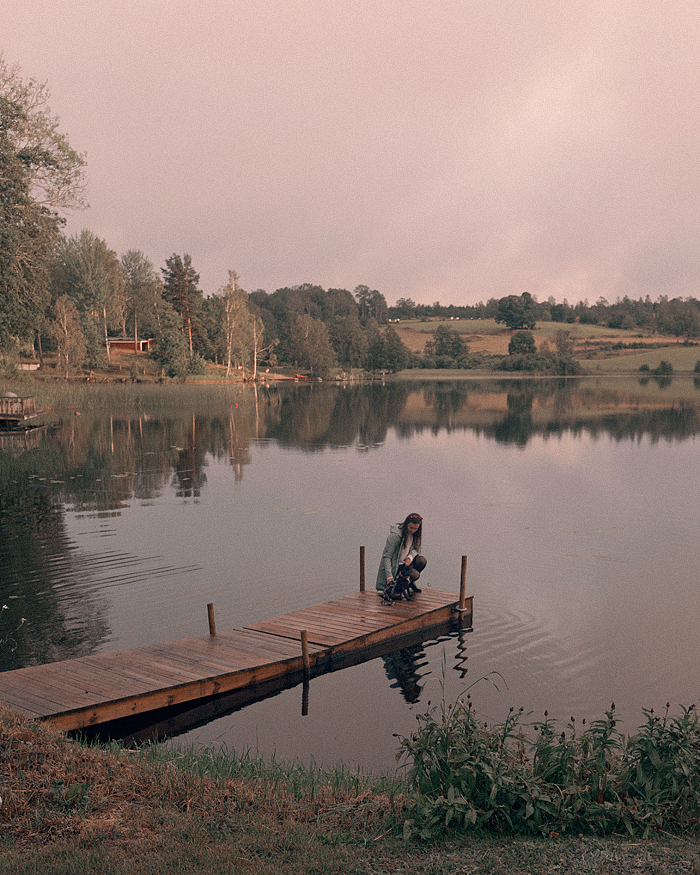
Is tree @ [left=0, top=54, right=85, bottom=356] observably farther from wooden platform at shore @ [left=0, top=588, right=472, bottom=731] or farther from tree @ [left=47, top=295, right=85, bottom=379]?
tree @ [left=47, top=295, right=85, bottom=379]

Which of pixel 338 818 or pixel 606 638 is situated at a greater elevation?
pixel 338 818

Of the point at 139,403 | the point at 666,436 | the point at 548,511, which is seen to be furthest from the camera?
the point at 139,403

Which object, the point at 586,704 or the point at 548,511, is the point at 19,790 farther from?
the point at 548,511

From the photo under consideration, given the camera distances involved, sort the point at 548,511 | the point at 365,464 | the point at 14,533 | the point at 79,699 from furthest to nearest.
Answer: the point at 365,464, the point at 548,511, the point at 14,533, the point at 79,699

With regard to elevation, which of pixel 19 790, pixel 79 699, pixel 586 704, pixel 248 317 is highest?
pixel 248 317

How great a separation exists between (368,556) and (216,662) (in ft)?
33.4

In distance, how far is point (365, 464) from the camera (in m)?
42.5

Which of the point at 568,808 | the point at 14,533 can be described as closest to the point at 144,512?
the point at 14,533

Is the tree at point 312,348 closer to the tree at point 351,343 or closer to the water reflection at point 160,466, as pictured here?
the tree at point 351,343

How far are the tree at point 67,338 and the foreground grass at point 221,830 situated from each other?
9792 cm

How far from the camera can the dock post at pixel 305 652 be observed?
13.1 metres

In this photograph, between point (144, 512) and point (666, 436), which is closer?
point (144, 512)

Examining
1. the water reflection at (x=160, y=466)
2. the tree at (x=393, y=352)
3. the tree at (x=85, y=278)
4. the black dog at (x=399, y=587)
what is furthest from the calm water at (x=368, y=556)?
the tree at (x=393, y=352)

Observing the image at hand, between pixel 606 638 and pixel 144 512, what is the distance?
18.4 meters
